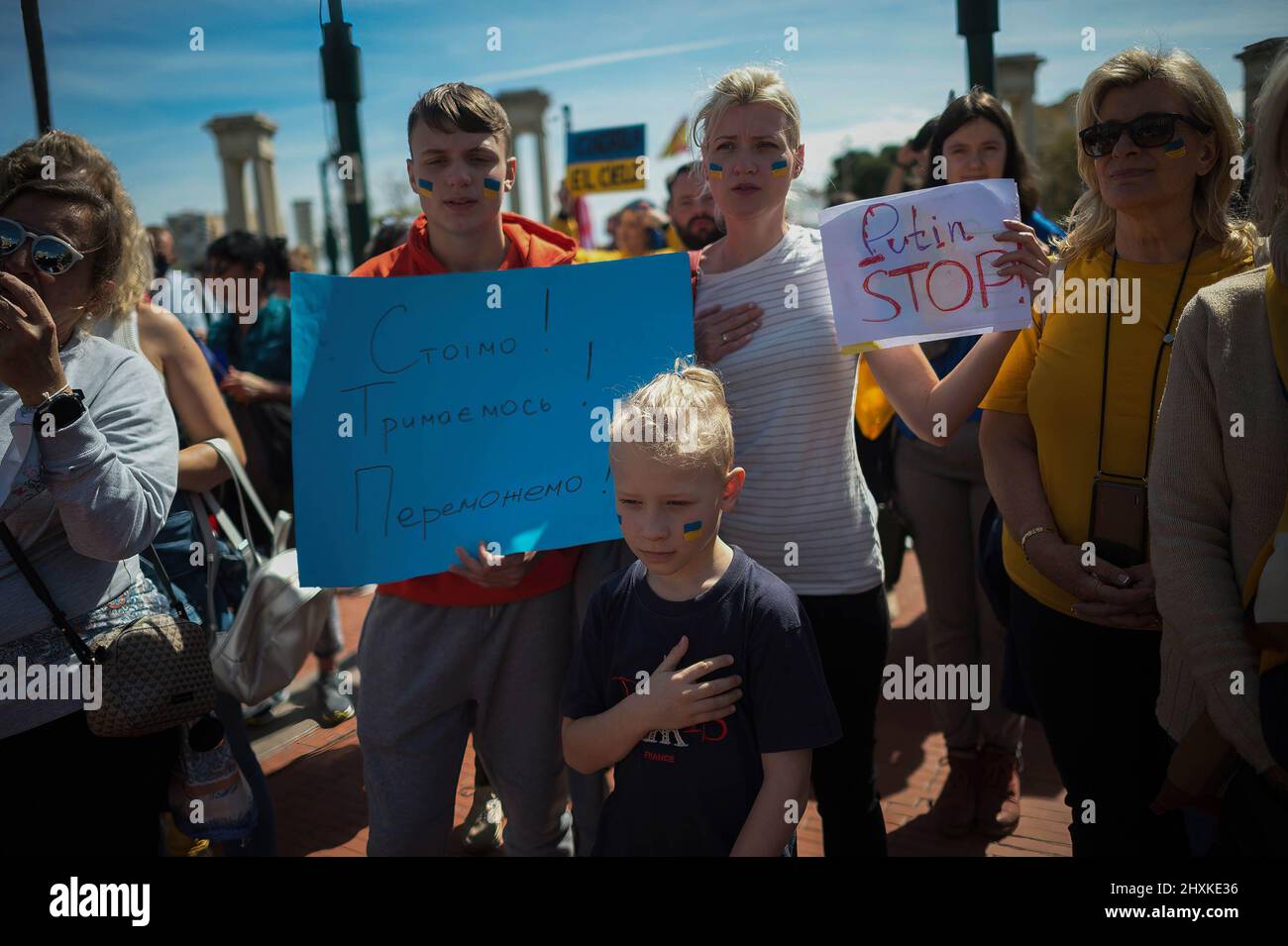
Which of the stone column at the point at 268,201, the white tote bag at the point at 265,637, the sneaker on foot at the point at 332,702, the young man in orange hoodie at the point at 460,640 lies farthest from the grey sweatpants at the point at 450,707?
the stone column at the point at 268,201

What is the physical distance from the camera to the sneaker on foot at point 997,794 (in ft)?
10.5

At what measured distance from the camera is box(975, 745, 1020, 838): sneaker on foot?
3.20 metres

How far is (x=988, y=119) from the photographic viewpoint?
3.04 meters

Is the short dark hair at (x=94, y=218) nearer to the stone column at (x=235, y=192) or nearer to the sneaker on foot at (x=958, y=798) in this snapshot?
the sneaker on foot at (x=958, y=798)

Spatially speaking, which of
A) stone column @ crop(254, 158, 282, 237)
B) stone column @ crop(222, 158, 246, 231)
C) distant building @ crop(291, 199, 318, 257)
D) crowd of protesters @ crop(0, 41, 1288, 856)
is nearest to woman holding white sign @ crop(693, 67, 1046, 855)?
crowd of protesters @ crop(0, 41, 1288, 856)

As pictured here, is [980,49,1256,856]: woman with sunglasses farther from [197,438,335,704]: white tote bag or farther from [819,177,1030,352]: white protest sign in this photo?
[197,438,335,704]: white tote bag

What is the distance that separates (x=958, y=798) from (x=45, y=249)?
306 centimetres

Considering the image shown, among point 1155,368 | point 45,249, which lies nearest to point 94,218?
point 45,249

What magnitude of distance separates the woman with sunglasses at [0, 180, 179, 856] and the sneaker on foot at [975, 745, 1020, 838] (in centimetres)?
251

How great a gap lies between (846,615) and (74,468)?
157cm

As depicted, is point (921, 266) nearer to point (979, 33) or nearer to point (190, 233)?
point (979, 33)
